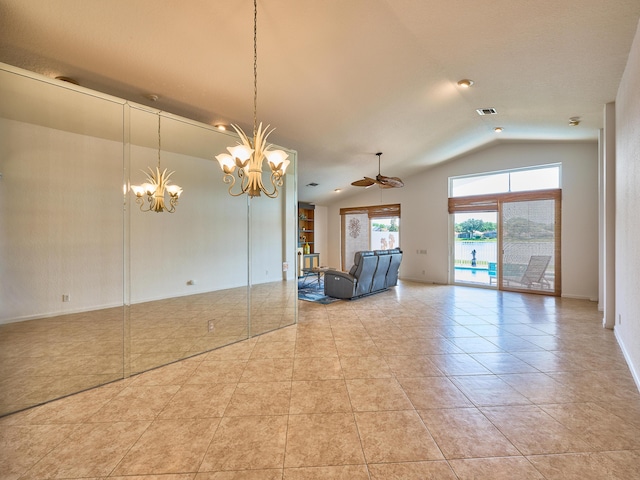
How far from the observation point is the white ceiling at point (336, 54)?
242 centimetres

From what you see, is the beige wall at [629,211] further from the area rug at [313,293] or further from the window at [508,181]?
the area rug at [313,293]

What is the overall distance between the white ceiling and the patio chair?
9.37 feet

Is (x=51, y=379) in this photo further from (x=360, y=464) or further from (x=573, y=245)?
(x=573, y=245)

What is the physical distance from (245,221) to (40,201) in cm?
212

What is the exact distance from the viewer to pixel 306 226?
33.8ft

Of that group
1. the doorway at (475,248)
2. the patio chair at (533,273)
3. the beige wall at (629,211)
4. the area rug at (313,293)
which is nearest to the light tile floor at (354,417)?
the beige wall at (629,211)

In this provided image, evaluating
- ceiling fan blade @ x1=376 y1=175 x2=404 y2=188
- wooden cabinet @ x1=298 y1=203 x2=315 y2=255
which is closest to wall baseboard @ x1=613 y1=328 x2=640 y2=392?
ceiling fan blade @ x1=376 y1=175 x2=404 y2=188

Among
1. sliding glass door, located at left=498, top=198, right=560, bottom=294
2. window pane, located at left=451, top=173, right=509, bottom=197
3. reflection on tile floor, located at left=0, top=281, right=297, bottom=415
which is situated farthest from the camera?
window pane, located at left=451, top=173, right=509, bottom=197

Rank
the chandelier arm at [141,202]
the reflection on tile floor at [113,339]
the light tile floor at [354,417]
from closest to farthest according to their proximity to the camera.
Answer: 1. the light tile floor at [354,417]
2. the reflection on tile floor at [113,339]
3. the chandelier arm at [141,202]

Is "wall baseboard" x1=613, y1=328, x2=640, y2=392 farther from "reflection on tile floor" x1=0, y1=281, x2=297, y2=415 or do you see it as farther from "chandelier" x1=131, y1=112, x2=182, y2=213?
"chandelier" x1=131, y1=112, x2=182, y2=213

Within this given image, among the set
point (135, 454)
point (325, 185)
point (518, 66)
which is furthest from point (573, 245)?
point (135, 454)

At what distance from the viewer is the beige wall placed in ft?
8.43

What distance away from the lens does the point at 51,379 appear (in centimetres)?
260

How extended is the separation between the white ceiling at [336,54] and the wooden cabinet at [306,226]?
5.03 metres
